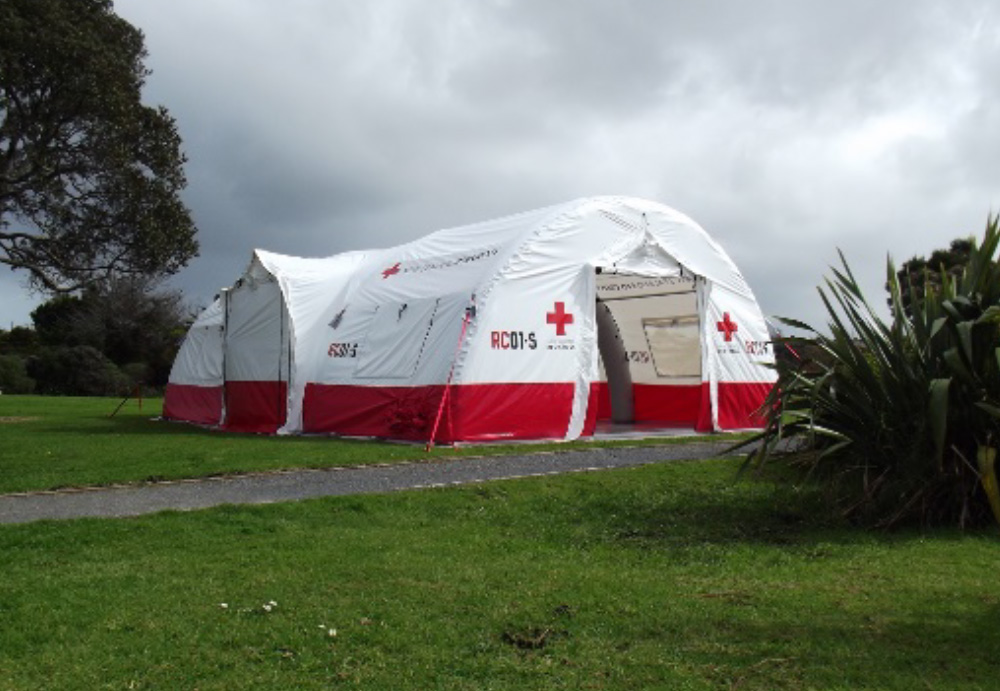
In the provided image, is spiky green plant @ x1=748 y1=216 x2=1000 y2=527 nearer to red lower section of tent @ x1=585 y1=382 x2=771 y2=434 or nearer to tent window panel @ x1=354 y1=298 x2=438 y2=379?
red lower section of tent @ x1=585 y1=382 x2=771 y2=434

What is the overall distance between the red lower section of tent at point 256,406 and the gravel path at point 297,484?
6.66m

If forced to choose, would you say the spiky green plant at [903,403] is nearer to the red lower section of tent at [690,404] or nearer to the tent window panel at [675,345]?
the red lower section of tent at [690,404]

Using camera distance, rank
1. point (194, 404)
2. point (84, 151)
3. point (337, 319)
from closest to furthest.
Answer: point (337, 319) < point (194, 404) < point (84, 151)

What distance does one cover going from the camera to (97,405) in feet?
92.6

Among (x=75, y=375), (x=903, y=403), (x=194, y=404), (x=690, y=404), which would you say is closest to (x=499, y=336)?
(x=690, y=404)

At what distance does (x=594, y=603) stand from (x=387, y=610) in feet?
3.57

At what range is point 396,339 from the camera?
16.0m

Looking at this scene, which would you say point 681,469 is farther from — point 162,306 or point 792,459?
point 162,306

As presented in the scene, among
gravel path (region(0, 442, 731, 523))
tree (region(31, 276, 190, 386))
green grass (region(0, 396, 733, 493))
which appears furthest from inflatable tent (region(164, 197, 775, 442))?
tree (region(31, 276, 190, 386))

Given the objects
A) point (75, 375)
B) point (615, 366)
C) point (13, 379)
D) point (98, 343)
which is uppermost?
point (98, 343)

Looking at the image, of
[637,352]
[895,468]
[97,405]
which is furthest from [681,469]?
[97,405]

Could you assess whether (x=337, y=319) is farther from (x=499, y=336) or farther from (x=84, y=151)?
(x=84, y=151)

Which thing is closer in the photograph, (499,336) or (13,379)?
(499,336)

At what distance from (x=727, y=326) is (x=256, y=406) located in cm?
877
